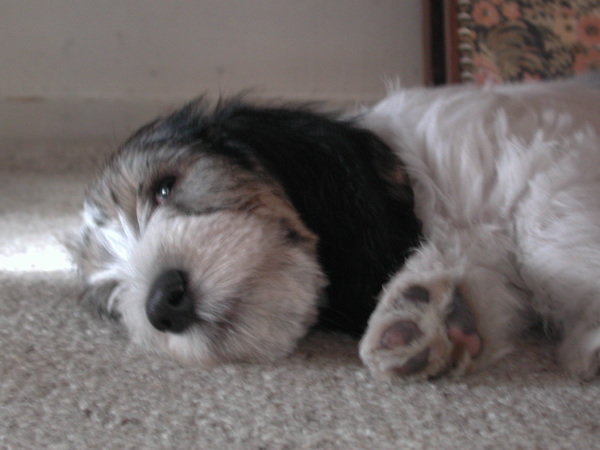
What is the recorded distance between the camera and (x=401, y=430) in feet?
3.68

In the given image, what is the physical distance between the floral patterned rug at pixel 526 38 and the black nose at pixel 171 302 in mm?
2461

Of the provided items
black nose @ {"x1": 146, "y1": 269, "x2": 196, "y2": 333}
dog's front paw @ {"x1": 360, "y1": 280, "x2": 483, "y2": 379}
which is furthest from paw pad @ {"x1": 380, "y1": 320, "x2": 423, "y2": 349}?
black nose @ {"x1": 146, "y1": 269, "x2": 196, "y2": 333}

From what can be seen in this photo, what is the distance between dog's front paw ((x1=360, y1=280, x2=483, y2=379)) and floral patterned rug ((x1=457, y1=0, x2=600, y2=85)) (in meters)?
2.31

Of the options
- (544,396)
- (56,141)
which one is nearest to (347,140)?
(544,396)

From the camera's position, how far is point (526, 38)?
342cm

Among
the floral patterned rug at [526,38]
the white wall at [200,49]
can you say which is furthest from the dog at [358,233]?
the white wall at [200,49]

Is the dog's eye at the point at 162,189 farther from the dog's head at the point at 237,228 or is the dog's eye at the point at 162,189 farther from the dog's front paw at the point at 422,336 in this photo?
the dog's front paw at the point at 422,336

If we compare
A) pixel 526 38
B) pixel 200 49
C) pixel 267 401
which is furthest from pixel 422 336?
pixel 200 49

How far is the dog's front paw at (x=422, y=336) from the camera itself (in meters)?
1.26

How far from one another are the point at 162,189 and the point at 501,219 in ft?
2.67

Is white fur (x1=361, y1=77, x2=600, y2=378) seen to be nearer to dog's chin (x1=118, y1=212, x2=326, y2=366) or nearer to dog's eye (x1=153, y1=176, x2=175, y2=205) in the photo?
dog's chin (x1=118, y1=212, x2=326, y2=366)

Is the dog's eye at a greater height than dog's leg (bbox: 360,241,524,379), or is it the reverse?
the dog's eye

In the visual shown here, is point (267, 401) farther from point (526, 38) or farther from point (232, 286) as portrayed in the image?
point (526, 38)

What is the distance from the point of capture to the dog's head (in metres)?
1.40
